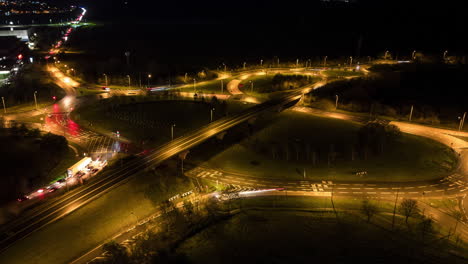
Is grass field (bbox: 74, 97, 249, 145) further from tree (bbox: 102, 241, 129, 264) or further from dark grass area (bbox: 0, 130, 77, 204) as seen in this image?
tree (bbox: 102, 241, 129, 264)

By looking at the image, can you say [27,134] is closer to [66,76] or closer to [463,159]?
[66,76]

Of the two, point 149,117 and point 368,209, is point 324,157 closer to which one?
point 368,209

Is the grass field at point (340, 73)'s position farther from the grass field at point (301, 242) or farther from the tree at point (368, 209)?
the grass field at point (301, 242)

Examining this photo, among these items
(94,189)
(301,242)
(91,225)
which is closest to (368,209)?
(301,242)

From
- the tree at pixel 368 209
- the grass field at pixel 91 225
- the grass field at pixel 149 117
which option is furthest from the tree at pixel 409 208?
the grass field at pixel 149 117

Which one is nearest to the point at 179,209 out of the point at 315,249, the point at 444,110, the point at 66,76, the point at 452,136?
the point at 315,249
